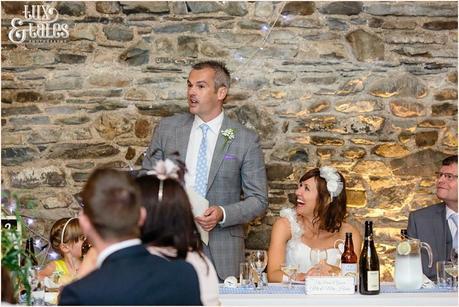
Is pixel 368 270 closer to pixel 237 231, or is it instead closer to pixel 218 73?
pixel 237 231

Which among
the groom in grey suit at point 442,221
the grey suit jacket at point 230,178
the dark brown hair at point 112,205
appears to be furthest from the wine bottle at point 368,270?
the dark brown hair at point 112,205

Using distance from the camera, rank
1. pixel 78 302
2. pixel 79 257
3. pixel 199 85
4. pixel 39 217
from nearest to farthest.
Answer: pixel 78 302 → pixel 79 257 → pixel 199 85 → pixel 39 217

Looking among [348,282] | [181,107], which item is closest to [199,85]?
[181,107]

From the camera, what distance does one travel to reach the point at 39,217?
5.68m

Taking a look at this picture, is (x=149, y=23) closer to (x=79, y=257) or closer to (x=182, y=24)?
(x=182, y=24)

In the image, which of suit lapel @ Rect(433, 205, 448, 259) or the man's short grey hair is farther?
the man's short grey hair

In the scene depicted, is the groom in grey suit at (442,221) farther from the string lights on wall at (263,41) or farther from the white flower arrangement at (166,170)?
the white flower arrangement at (166,170)

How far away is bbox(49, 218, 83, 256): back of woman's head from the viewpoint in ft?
14.3

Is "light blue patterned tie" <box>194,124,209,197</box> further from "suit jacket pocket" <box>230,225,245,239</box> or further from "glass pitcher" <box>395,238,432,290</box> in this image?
"glass pitcher" <box>395,238,432,290</box>

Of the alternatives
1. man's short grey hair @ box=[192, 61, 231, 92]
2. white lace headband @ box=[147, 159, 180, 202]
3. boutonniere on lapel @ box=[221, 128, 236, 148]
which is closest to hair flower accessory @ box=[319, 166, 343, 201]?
boutonniere on lapel @ box=[221, 128, 236, 148]

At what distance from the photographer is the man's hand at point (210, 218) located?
15.6 feet

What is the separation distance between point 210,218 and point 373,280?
3.77 ft

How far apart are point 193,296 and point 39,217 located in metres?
3.21

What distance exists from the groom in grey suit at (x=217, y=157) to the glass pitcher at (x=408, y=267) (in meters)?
1.13
